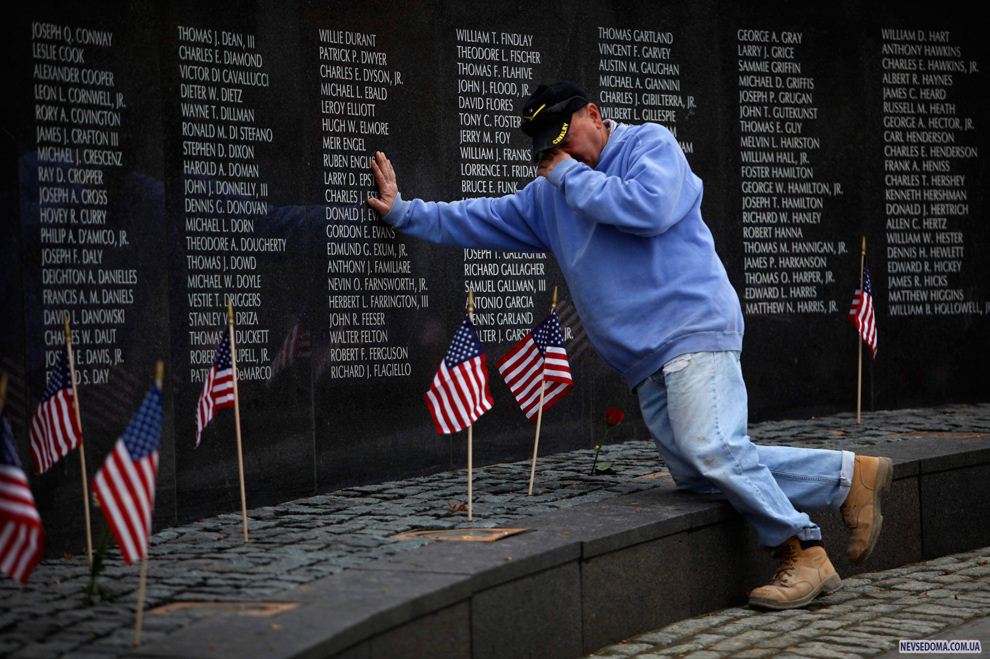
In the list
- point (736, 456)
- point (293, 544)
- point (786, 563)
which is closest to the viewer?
point (293, 544)

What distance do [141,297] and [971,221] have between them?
22.8 feet

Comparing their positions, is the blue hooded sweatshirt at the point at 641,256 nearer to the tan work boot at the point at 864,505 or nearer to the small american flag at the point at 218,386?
the tan work boot at the point at 864,505

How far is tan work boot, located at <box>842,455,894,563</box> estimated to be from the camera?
6902 mm

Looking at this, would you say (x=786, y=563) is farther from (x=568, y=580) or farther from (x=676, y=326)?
(x=568, y=580)

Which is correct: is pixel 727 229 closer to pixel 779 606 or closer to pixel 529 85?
pixel 529 85

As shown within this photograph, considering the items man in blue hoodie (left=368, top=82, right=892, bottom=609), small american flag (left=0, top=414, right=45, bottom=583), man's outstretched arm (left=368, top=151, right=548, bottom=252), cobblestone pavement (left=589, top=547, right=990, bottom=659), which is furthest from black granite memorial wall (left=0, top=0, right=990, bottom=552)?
small american flag (left=0, top=414, right=45, bottom=583)

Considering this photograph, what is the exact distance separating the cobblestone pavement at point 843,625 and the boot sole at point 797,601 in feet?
0.10

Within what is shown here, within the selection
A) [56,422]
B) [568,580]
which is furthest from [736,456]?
[56,422]

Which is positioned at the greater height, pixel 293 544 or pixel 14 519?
pixel 14 519

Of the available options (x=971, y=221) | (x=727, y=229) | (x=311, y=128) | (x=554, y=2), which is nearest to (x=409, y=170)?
(x=311, y=128)

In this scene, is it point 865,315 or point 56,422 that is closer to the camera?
point 56,422

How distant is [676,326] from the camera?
268 inches

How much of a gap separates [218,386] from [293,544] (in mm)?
711

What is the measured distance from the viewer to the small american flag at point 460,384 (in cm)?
663
